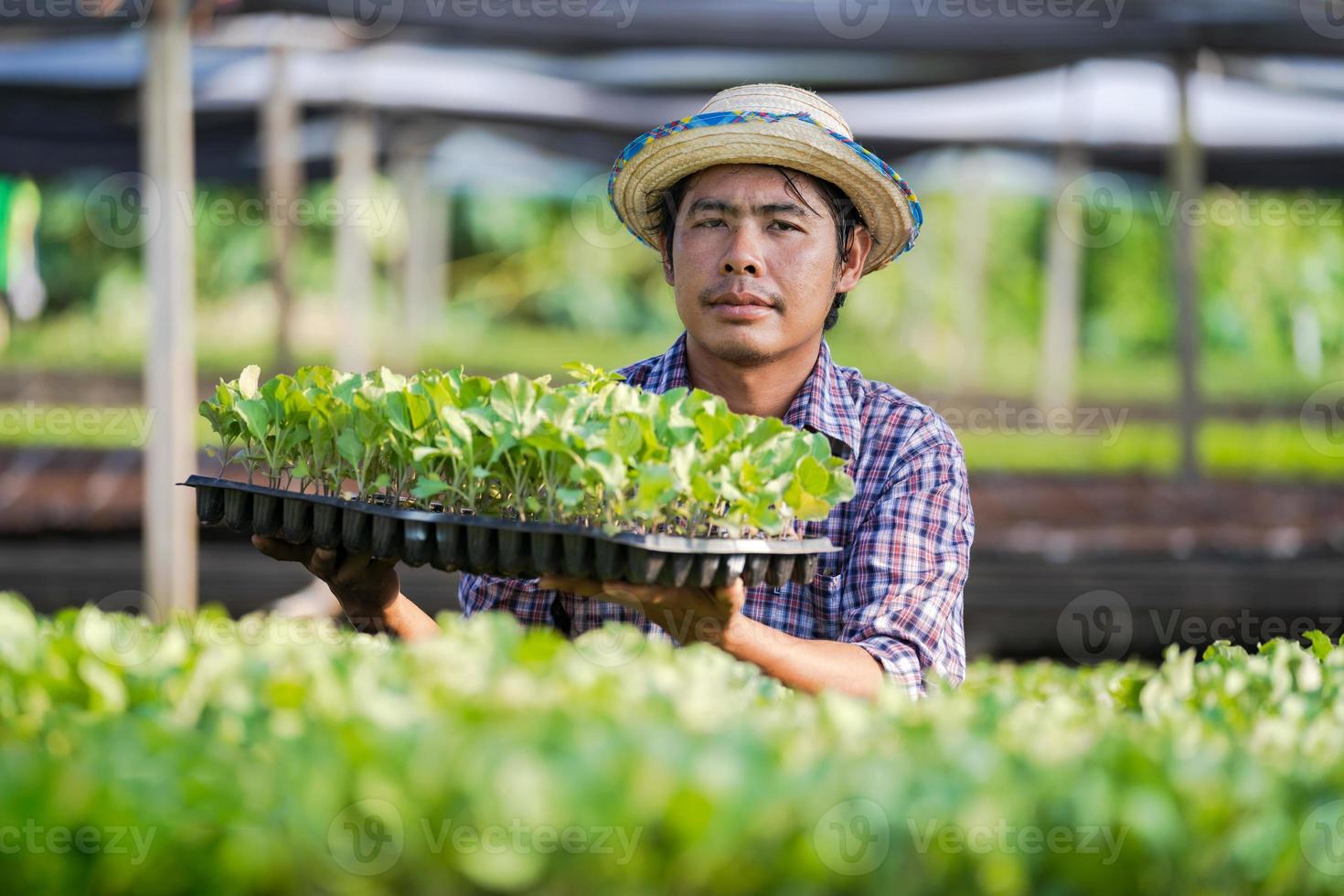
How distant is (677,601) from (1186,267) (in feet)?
16.5

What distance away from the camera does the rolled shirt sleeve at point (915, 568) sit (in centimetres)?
187

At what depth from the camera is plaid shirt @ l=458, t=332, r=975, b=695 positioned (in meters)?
1.89

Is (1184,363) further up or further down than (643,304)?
further down

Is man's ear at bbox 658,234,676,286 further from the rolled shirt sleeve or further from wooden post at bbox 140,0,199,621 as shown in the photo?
wooden post at bbox 140,0,199,621

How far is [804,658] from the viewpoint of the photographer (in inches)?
66.5

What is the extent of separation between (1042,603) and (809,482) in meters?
3.78

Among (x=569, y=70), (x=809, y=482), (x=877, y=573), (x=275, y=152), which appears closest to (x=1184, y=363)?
(x=569, y=70)

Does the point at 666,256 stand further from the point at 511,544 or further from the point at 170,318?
the point at 170,318

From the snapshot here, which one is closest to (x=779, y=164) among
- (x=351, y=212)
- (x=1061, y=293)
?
(x=351, y=212)

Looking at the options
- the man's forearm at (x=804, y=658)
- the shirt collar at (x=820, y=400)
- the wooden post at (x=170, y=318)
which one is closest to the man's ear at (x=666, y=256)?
the shirt collar at (x=820, y=400)

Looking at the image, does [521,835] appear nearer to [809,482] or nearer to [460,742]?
[460,742]

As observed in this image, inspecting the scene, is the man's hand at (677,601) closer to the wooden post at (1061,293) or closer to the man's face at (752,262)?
the man's face at (752,262)

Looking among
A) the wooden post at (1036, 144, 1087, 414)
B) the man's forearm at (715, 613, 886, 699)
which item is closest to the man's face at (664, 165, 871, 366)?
the man's forearm at (715, 613, 886, 699)

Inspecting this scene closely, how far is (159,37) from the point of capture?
3.82 meters
